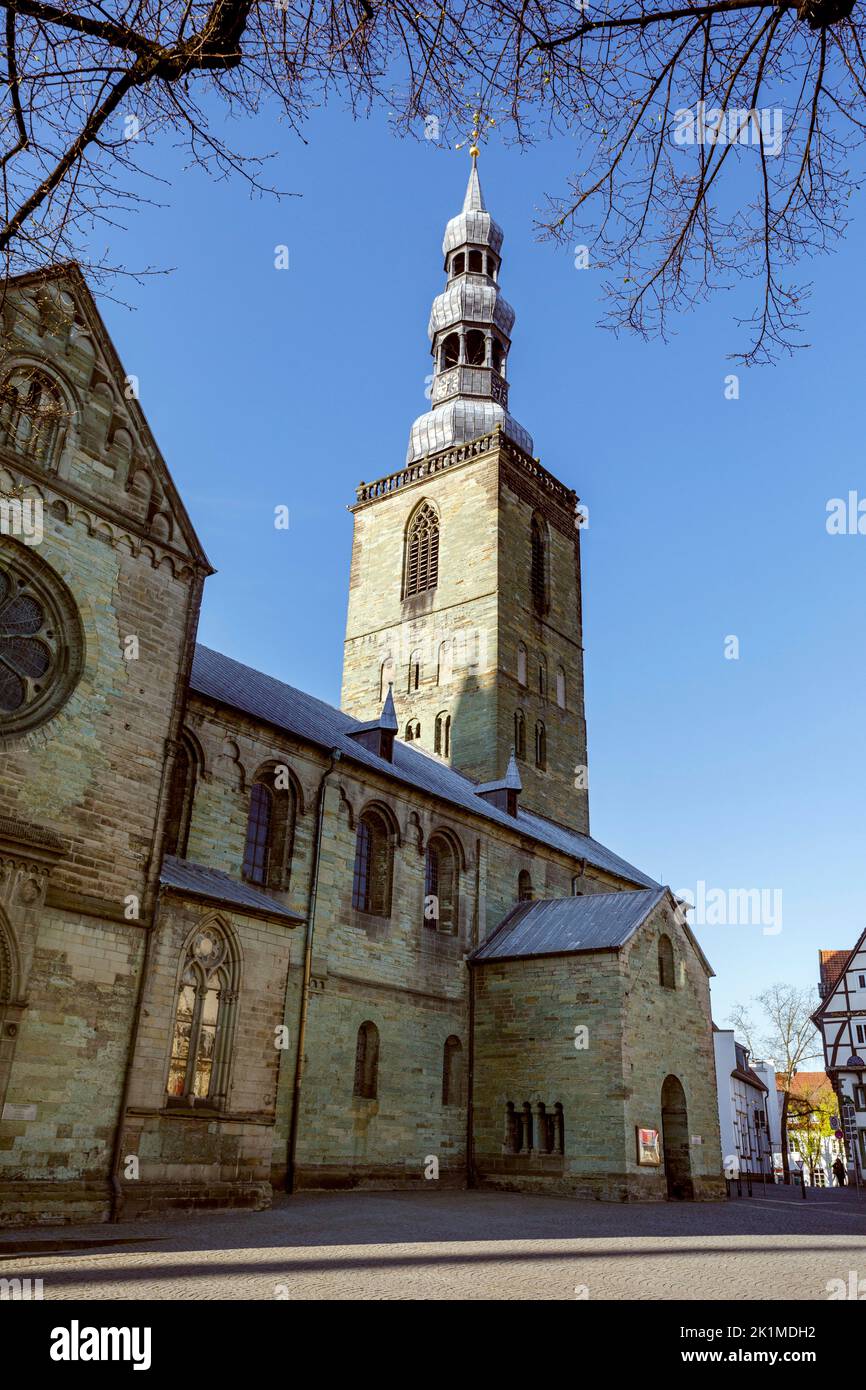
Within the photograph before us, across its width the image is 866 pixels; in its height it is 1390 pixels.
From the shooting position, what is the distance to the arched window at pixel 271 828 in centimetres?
2164

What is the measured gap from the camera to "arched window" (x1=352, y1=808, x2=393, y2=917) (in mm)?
24281

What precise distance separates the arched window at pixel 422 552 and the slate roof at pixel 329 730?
32.4 ft

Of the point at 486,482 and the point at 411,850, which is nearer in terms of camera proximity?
the point at 411,850

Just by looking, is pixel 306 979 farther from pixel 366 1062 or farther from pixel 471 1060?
pixel 471 1060

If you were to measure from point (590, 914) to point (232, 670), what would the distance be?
1092 cm

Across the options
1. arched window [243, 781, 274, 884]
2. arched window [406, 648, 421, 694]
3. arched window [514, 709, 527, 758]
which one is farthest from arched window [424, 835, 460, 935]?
arched window [406, 648, 421, 694]

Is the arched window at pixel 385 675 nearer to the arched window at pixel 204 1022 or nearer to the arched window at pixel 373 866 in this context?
the arched window at pixel 373 866

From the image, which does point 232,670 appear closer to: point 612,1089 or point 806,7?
point 612,1089

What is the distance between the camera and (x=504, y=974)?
25828 mm

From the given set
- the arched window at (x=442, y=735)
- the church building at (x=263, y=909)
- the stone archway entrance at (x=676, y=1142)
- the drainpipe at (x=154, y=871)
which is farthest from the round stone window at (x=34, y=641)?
the arched window at (x=442, y=735)

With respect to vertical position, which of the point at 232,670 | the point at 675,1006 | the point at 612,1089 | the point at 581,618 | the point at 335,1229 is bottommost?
the point at 335,1229

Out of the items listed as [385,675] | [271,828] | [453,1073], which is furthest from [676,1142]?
[385,675]

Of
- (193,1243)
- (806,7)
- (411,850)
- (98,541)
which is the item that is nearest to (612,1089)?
(411,850)

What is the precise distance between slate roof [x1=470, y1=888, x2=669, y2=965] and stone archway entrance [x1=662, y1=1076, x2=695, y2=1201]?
376cm
